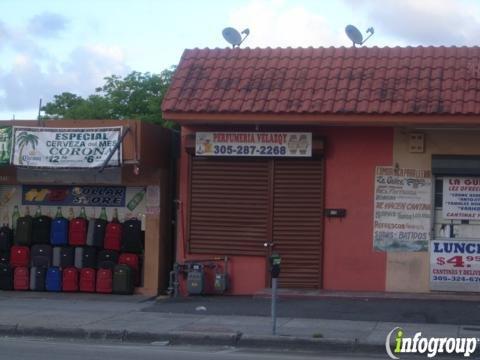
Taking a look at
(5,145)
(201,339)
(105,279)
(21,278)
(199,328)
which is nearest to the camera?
(201,339)

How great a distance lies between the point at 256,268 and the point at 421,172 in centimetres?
383

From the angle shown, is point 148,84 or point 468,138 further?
point 148,84

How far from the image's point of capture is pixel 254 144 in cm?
1839

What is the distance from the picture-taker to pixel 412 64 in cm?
1855

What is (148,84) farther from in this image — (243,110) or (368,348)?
(368,348)

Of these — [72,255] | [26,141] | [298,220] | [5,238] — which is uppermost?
[26,141]

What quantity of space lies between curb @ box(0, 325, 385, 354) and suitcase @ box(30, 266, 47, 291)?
15.4ft

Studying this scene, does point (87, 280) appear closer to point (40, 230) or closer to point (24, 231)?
point (40, 230)

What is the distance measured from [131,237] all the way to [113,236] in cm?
38

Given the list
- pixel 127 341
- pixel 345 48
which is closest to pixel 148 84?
pixel 345 48

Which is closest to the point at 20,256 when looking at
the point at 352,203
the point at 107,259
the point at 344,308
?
the point at 107,259

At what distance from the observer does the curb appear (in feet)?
42.8

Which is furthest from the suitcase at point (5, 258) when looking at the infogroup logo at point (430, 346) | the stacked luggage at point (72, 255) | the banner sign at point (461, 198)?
the infogroup logo at point (430, 346)

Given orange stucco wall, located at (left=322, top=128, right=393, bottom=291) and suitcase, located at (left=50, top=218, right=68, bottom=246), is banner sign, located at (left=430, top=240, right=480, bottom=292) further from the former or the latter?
suitcase, located at (left=50, top=218, right=68, bottom=246)
